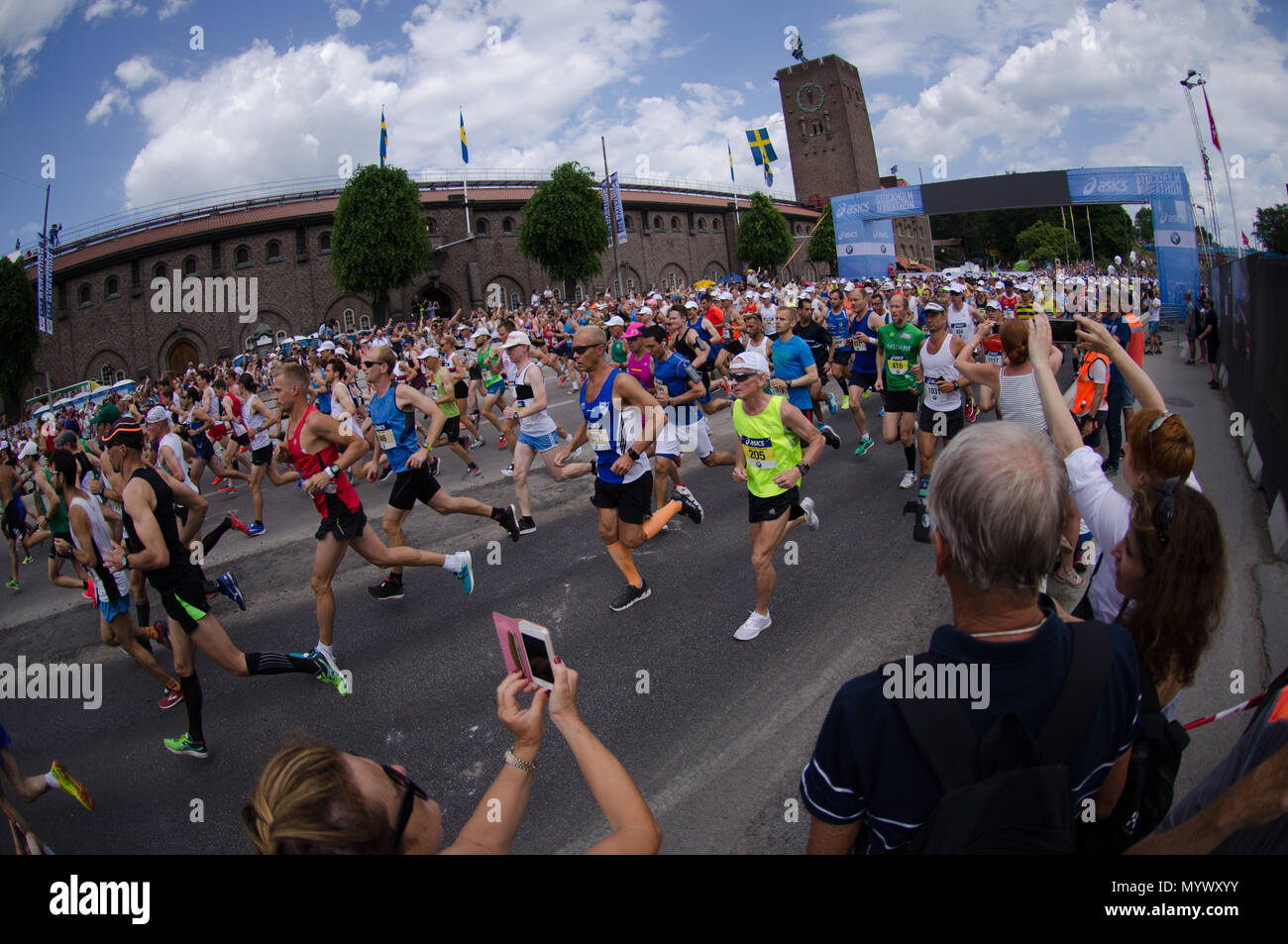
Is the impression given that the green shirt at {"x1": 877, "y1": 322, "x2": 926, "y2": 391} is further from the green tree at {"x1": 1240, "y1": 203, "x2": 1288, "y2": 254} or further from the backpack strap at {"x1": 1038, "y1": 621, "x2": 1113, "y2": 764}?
the green tree at {"x1": 1240, "y1": 203, "x2": 1288, "y2": 254}

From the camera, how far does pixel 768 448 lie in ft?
17.1

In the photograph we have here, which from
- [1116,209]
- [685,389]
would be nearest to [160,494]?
[685,389]

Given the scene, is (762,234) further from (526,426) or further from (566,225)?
(526,426)

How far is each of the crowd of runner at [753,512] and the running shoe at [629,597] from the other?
0.02m

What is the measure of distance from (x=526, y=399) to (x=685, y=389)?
75.1 inches

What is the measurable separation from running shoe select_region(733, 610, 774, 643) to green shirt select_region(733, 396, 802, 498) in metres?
0.87

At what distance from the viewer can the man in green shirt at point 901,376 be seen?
8062 millimetres

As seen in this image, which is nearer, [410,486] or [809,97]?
[410,486]

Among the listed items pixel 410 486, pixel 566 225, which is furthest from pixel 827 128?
pixel 410 486

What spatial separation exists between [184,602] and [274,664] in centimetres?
67

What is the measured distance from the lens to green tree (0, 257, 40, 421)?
39000mm

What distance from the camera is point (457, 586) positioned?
671cm

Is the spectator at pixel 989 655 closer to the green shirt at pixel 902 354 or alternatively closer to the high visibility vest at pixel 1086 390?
the high visibility vest at pixel 1086 390
